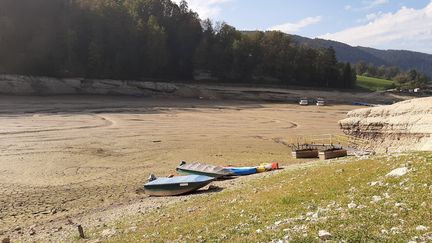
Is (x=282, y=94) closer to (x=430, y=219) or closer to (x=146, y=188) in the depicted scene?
(x=146, y=188)

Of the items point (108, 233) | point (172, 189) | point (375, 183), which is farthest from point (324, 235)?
point (172, 189)

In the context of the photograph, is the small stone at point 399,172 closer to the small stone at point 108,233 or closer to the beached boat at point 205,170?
the small stone at point 108,233

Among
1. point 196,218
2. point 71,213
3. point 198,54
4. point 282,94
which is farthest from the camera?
point 198,54

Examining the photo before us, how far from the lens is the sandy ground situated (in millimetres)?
20508

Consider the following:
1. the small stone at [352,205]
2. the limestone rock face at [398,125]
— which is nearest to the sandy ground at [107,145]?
the limestone rock face at [398,125]

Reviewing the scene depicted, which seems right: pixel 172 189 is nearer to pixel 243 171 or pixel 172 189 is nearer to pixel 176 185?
pixel 176 185

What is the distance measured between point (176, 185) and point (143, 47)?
2656 inches

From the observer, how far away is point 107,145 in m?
34.1

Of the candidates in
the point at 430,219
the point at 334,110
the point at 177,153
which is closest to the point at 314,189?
the point at 430,219

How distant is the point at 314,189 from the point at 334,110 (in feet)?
195

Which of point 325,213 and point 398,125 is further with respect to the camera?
point 398,125

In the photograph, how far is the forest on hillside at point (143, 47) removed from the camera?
2928 inches

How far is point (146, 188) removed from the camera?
829 inches

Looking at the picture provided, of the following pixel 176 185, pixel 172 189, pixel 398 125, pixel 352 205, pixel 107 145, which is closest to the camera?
pixel 352 205
